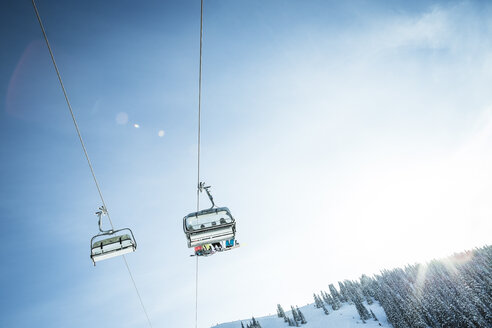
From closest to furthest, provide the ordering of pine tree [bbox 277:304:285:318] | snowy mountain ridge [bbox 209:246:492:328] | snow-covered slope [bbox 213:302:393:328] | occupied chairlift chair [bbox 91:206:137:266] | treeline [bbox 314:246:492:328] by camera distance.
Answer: occupied chairlift chair [bbox 91:206:137:266]
treeline [bbox 314:246:492:328]
snowy mountain ridge [bbox 209:246:492:328]
snow-covered slope [bbox 213:302:393:328]
pine tree [bbox 277:304:285:318]

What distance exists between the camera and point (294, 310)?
155 metres

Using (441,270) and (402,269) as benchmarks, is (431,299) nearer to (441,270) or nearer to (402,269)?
(441,270)

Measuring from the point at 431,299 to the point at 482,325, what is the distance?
2443cm

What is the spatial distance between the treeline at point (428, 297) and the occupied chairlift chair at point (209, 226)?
304 feet

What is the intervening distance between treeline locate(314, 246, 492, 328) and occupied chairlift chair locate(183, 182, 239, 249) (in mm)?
92507

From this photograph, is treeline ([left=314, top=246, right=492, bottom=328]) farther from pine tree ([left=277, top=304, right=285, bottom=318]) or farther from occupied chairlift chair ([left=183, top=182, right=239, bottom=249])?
occupied chairlift chair ([left=183, top=182, right=239, bottom=249])

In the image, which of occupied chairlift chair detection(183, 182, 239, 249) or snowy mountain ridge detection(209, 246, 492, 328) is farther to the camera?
snowy mountain ridge detection(209, 246, 492, 328)

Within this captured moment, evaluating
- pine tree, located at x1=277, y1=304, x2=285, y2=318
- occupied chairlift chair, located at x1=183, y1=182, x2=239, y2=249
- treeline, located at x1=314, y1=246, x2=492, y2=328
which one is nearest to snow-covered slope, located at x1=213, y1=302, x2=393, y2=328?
treeline, located at x1=314, y1=246, x2=492, y2=328

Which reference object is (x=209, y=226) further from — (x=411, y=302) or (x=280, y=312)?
(x=280, y=312)

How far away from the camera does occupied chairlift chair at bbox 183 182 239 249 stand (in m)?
10.1

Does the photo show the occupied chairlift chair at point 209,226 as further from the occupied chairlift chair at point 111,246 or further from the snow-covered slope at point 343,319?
the snow-covered slope at point 343,319

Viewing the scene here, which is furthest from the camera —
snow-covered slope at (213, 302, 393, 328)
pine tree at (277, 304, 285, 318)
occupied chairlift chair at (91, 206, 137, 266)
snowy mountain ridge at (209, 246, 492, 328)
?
pine tree at (277, 304, 285, 318)

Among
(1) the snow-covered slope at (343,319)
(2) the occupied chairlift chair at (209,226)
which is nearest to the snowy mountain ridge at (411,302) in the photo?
(1) the snow-covered slope at (343,319)

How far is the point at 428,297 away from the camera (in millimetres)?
95375
